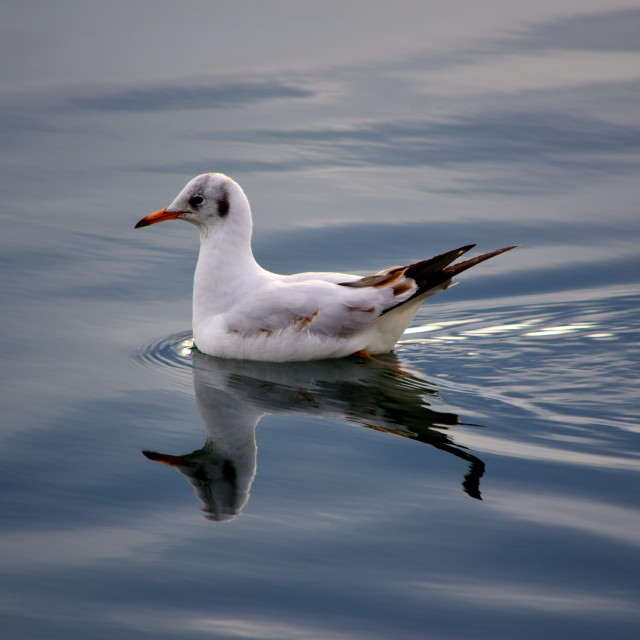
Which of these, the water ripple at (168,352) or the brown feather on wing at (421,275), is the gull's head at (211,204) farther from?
the brown feather on wing at (421,275)

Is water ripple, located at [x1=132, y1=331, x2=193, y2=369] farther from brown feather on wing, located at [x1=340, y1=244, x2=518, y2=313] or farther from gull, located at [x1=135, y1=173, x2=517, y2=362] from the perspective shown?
brown feather on wing, located at [x1=340, y1=244, x2=518, y2=313]

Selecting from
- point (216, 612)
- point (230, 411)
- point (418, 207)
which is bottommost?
point (216, 612)

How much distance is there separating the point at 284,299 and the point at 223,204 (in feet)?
3.25

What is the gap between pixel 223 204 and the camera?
8234mm

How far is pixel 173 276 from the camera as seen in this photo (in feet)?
31.4

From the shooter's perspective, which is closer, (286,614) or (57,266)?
(286,614)

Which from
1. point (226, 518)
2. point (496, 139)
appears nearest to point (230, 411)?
point (226, 518)

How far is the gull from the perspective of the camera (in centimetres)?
773

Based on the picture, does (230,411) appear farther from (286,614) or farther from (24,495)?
(286,614)

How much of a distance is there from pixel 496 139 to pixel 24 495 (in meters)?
8.36

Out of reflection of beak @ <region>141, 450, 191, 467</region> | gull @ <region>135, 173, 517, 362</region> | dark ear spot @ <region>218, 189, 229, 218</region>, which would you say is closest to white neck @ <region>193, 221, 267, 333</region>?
gull @ <region>135, 173, 517, 362</region>

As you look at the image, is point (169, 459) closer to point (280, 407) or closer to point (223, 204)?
point (280, 407)

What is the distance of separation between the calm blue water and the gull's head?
35.5 inches

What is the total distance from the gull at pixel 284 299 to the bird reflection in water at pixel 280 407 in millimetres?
153
